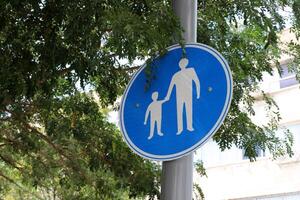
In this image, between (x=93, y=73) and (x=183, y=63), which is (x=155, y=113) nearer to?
(x=183, y=63)

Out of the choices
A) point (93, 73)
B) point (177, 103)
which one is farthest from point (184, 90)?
point (93, 73)

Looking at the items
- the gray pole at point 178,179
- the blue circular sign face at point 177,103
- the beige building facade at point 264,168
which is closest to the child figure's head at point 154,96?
the blue circular sign face at point 177,103

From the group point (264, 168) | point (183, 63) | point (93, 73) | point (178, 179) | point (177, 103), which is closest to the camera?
point (178, 179)

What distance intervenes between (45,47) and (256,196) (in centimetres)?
1439

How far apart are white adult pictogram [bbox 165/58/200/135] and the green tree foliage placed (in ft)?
0.53

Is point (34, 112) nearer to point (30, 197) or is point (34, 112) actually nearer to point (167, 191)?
point (167, 191)

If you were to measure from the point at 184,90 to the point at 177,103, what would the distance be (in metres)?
0.06

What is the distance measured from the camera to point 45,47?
3.30 metres

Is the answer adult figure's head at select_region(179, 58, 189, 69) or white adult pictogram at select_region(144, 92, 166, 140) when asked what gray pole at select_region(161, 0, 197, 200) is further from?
adult figure's head at select_region(179, 58, 189, 69)

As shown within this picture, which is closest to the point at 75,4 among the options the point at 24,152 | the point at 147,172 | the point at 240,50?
the point at 240,50

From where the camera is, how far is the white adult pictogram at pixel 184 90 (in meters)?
2.40

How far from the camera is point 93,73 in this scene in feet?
10.4

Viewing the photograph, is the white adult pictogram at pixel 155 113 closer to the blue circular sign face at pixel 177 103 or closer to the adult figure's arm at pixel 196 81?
the blue circular sign face at pixel 177 103

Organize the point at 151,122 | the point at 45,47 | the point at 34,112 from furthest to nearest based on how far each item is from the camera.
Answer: the point at 34,112, the point at 45,47, the point at 151,122
